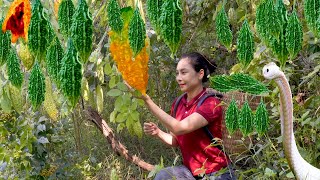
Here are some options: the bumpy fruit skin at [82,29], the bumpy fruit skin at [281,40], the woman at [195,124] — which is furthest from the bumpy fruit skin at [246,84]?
Result: the woman at [195,124]

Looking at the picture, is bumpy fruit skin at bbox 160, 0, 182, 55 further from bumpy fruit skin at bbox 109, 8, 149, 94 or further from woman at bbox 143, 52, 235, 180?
woman at bbox 143, 52, 235, 180

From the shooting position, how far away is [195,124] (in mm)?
2814

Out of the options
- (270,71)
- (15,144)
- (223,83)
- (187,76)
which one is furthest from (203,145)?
(223,83)

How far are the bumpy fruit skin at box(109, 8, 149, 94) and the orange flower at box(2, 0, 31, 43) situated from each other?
0.11 meters

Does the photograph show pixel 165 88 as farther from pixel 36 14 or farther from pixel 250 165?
pixel 36 14

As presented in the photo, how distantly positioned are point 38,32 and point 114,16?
0.32ft

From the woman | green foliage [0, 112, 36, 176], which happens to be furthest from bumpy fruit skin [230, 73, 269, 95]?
green foliage [0, 112, 36, 176]

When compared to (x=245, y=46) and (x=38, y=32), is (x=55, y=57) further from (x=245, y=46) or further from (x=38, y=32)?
(x=245, y=46)

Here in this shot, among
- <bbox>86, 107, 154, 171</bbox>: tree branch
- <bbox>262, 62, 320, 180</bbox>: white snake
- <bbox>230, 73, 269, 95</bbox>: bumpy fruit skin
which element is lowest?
<bbox>86, 107, 154, 171</bbox>: tree branch

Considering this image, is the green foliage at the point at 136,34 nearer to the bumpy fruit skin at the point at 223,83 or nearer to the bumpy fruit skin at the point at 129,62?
the bumpy fruit skin at the point at 129,62

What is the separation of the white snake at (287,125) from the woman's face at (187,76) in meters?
1.25

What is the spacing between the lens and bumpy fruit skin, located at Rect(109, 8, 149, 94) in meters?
0.74

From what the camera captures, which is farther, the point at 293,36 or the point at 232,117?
the point at 232,117

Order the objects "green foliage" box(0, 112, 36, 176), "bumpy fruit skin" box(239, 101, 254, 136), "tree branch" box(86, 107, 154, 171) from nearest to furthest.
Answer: "bumpy fruit skin" box(239, 101, 254, 136)
"green foliage" box(0, 112, 36, 176)
"tree branch" box(86, 107, 154, 171)
